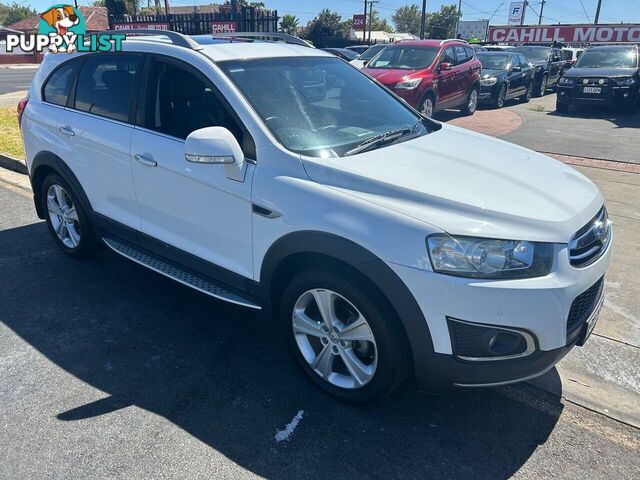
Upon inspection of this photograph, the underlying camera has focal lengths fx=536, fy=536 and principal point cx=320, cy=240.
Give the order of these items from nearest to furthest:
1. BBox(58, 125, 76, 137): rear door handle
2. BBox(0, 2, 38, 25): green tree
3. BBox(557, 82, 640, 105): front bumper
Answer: BBox(58, 125, 76, 137): rear door handle < BBox(557, 82, 640, 105): front bumper < BBox(0, 2, 38, 25): green tree

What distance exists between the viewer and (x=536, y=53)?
19031 mm

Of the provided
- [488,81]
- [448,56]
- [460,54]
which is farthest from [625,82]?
[448,56]

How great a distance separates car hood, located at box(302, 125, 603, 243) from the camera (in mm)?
2426

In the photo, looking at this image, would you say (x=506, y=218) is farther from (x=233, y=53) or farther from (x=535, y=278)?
(x=233, y=53)

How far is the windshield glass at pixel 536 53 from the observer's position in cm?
1880

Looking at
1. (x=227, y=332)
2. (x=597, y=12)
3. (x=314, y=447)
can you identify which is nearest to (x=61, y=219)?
(x=227, y=332)

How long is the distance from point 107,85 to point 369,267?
8.71 ft

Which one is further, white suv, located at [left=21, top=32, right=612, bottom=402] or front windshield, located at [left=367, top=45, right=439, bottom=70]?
front windshield, located at [left=367, top=45, right=439, bottom=70]

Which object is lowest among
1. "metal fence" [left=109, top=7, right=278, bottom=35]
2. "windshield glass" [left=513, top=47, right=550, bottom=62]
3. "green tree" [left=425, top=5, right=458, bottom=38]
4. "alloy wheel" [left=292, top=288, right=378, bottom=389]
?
"alloy wheel" [left=292, top=288, right=378, bottom=389]

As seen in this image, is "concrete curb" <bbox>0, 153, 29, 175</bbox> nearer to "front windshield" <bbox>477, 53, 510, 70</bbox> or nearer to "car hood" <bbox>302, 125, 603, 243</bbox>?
"car hood" <bbox>302, 125, 603, 243</bbox>

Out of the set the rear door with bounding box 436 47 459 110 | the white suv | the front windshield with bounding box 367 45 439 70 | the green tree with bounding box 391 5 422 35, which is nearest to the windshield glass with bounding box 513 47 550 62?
the rear door with bounding box 436 47 459 110

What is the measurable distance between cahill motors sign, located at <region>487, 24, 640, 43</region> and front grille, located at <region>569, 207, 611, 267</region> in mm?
42086

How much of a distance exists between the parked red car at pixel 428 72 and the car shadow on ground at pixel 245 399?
309 inches

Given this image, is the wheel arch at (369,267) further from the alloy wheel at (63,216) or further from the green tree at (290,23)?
the green tree at (290,23)
